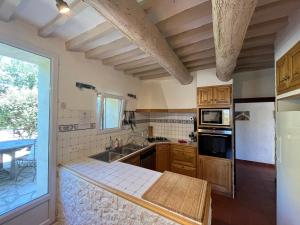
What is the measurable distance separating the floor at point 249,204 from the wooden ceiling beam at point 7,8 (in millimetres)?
3246

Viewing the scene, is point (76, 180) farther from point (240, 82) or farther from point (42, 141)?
point (240, 82)

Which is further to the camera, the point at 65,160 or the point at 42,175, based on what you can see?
the point at 65,160

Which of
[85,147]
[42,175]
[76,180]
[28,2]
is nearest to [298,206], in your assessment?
[76,180]

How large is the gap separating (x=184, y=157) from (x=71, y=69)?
260 centimetres

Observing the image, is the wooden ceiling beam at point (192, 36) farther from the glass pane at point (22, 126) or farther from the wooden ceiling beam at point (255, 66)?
the wooden ceiling beam at point (255, 66)

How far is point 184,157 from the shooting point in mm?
3117

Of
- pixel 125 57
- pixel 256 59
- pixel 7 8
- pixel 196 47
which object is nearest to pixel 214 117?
pixel 256 59

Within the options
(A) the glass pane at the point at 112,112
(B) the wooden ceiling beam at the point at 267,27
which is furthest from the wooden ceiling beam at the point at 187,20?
(A) the glass pane at the point at 112,112

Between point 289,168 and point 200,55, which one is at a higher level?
point 200,55

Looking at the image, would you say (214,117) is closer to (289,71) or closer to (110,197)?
(289,71)

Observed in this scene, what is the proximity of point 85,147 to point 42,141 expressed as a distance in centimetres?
58

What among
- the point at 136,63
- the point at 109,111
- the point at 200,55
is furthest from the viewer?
the point at 109,111

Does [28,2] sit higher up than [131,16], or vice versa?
[28,2]

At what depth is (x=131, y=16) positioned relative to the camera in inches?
40.2
